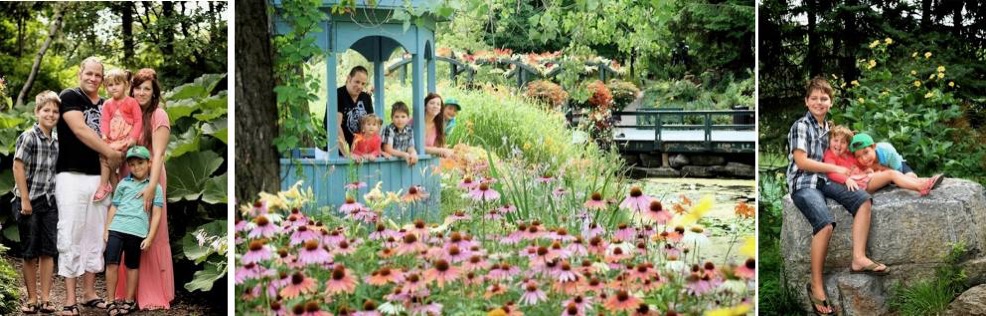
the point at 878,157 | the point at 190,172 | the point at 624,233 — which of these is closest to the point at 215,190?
the point at 190,172

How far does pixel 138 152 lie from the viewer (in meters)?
4.91

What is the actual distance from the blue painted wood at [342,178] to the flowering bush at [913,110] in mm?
2042

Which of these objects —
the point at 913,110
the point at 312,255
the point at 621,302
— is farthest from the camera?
the point at 913,110

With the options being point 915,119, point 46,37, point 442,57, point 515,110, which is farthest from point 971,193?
point 46,37

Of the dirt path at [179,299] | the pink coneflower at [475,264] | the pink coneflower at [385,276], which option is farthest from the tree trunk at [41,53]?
the pink coneflower at [475,264]

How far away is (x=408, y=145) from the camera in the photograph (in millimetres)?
4984

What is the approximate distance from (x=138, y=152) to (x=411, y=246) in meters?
1.29

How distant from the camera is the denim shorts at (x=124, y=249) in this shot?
494 centimetres

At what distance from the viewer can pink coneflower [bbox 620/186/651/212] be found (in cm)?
491

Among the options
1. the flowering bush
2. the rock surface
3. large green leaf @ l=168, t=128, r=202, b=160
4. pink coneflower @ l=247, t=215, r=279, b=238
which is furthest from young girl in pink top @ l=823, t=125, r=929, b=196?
large green leaf @ l=168, t=128, r=202, b=160

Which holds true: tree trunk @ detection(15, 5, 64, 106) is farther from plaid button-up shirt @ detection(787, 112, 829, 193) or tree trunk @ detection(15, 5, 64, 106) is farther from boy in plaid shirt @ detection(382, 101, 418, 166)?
plaid button-up shirt @ detection(787, 112, 829, 193)

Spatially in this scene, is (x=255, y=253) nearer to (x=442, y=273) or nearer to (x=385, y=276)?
(x=385, y=276)

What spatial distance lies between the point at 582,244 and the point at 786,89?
1.29 metres

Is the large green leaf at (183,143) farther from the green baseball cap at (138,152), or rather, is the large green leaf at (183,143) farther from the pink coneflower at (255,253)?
the pink coneflower at (255,253)
